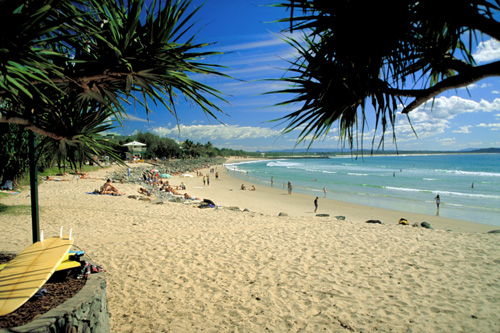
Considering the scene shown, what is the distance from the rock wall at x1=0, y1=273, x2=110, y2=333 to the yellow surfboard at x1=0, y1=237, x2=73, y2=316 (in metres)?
0.27

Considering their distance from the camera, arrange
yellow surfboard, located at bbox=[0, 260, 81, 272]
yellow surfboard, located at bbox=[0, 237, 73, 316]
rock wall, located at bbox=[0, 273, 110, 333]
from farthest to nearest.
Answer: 1. yellow surfboard, located at bbox=[0, 260, 81, 272]
2. yellow surfboard, located at bbox=[0, 237, 73, 316]
3. rock wall, located at bbox=[0, 273, 110, 333]

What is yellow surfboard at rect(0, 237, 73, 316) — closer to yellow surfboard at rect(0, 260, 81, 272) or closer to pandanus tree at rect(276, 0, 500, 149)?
yellow surfboard at rect(0, 260, 81, 272)

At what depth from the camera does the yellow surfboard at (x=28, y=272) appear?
221 centimetres

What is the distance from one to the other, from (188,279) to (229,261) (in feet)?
3.41

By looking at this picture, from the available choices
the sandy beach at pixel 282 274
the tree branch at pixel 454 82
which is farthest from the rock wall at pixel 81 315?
the tree branch at pixel 454 82

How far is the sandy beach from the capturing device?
11.4ft

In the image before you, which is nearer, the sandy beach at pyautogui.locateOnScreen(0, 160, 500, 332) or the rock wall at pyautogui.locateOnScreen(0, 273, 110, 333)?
the rock wall at pyautogui.locateOnScreen(0, 273, 110, 333)

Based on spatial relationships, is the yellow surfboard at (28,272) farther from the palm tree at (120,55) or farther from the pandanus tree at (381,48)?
the pandanus tree at (381,48)

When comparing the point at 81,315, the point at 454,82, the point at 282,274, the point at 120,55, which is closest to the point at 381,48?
the point at 454,82

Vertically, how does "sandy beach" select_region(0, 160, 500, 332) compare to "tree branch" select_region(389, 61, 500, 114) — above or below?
below

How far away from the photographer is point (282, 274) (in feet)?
15.6

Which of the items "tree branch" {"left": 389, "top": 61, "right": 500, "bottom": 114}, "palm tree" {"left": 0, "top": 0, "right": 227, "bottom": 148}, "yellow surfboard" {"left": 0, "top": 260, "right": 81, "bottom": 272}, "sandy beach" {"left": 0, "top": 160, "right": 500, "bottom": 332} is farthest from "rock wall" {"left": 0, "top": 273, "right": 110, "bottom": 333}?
"tree branch" {"left": 389, "top": 61, "right": 500, "bottom": 114}

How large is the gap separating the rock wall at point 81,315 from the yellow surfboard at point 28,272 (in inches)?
10.8

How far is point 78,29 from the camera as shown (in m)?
1.84
